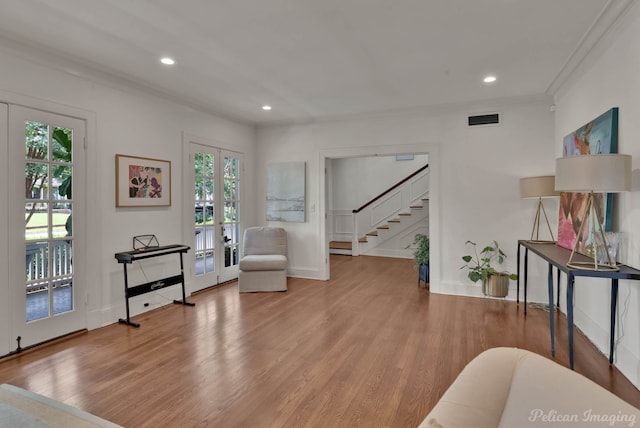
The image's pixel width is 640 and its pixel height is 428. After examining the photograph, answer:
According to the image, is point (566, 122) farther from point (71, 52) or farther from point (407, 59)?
point (71, 52)

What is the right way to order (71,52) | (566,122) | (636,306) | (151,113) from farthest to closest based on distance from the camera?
(151,113), (566,122), (71,52), (636,306)

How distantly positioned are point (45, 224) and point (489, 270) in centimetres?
483

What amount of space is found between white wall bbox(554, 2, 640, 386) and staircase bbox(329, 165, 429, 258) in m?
4.79

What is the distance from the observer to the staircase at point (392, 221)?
800cm

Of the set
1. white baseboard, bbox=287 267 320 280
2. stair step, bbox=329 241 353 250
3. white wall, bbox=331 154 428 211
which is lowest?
white baseboard, bbox=287 267 320 280

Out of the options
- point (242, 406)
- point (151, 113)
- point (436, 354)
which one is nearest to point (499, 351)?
point (242, 406)

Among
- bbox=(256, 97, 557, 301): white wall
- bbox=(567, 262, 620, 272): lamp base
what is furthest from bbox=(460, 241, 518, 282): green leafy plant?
bbox=(567, 262, 620, 272): lamp base

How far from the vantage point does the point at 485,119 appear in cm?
463

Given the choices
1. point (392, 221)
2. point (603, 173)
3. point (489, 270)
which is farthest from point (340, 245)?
point (603, 173)

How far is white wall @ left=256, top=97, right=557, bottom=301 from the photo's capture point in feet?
14.5

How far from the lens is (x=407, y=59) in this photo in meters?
3.28

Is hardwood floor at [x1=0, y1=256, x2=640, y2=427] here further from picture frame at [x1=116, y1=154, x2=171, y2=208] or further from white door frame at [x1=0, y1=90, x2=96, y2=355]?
picture frame at [x1=116, y1=154, x2=171, y2=208]

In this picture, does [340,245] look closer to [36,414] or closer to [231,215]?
[231,215]

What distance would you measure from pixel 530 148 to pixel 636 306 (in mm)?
2577
